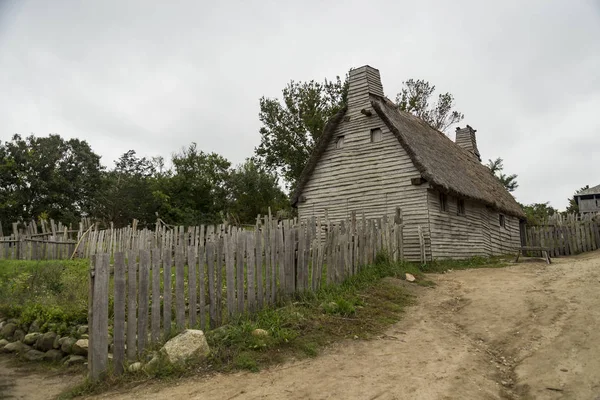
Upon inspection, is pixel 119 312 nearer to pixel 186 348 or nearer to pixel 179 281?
pixel 179 281

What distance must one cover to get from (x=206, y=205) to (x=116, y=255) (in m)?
33.0

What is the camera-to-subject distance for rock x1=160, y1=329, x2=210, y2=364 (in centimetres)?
493

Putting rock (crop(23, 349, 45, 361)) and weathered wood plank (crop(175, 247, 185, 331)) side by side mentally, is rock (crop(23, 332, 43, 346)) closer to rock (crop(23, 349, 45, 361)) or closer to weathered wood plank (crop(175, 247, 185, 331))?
rock (crop(23, 349, 45, 361))

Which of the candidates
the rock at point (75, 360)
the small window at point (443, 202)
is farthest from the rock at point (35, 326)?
the small window at point (443, 202)

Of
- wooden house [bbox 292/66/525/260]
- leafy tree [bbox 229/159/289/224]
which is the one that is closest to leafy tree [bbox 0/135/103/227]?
leafy tree [bbox 229/159/289/224]

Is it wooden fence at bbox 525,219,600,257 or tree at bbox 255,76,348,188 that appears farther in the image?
tree at bbox 255,76,348,188

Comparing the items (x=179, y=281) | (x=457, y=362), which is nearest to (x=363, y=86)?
(x=179, y=281)

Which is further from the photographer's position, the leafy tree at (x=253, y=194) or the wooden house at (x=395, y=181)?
the leafy tree at (x=253, y=194)

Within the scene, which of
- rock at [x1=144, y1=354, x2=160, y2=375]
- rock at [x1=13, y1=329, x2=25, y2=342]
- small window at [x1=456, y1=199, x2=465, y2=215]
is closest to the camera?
rock at [x1=144, y1=354, x2=160, y2=375]

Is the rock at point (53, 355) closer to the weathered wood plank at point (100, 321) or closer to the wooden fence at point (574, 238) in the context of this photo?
the weathered wood plank at point (100, 321)

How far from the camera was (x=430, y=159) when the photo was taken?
1487cm

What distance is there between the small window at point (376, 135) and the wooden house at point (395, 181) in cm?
4

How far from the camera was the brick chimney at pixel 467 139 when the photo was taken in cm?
2473

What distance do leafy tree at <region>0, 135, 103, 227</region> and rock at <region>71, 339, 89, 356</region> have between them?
32.1 metres
